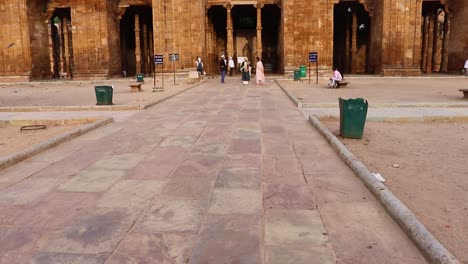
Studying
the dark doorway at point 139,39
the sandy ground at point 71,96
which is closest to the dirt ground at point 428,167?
the sandy ground at point 71,96

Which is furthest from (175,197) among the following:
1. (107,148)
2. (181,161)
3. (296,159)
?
(107,148)

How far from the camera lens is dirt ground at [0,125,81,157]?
284 inches

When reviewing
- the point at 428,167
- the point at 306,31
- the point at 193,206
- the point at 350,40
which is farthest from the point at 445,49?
the point at 193,206

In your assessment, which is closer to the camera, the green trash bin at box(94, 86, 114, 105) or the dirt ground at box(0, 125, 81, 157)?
the dirt ground at box(0, 125, 81, 157)

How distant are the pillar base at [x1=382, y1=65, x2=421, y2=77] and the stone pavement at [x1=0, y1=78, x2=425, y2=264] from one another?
→ 22.5 meters

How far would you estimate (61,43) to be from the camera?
120 feet

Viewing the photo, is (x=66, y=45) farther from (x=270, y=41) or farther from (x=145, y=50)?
(x=270, y=41)

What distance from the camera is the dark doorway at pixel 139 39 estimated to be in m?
33.8

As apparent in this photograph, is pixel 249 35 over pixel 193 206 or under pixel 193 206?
over

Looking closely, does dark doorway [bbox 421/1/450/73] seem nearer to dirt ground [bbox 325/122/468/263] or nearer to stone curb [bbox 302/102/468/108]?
stone curb [bbox 302/102/468/108]

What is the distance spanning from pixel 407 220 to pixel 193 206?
6.53 ft

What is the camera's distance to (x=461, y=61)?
95.2 feet

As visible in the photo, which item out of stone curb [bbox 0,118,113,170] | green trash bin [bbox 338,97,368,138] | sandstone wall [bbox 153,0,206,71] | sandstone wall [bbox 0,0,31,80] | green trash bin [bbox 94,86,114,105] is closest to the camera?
stone curb [bbox 0,118,113,170]

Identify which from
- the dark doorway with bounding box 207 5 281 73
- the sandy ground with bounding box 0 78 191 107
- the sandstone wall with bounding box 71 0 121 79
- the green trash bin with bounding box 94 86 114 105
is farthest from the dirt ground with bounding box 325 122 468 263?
the dark doorway with bounding box 207 5 281 73
